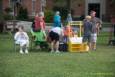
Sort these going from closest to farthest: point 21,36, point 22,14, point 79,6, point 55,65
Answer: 1. point 55,65
2. point 21,36
3. point 22,14
4. point 79,6

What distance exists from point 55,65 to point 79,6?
53.3 metres

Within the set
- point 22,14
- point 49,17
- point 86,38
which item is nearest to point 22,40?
point 86,38

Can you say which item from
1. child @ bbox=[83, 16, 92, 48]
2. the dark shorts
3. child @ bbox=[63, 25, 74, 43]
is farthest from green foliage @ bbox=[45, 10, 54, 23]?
the dark shorts

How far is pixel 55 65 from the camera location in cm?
1662

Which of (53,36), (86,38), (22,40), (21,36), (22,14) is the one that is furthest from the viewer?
(22,14)

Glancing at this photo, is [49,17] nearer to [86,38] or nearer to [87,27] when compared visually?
[87,27]

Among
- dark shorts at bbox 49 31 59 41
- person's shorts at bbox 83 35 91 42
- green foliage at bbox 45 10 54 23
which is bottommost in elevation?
green foliage at bbox 45 10 54 23

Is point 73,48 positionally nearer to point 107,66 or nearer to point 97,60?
point 97,60

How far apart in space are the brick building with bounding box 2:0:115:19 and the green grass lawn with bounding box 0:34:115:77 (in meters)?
48.0

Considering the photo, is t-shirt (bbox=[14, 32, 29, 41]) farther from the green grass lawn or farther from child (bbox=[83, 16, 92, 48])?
child (bbox=[83, 16, 92, 48])

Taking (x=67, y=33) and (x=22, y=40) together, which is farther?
(x=67, y=33)

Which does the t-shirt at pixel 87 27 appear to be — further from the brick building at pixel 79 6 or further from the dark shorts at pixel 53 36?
the brick building at pixel 79 6

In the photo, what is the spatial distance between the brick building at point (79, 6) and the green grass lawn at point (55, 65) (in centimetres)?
4799

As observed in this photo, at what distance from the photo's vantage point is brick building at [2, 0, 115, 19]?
227ft
